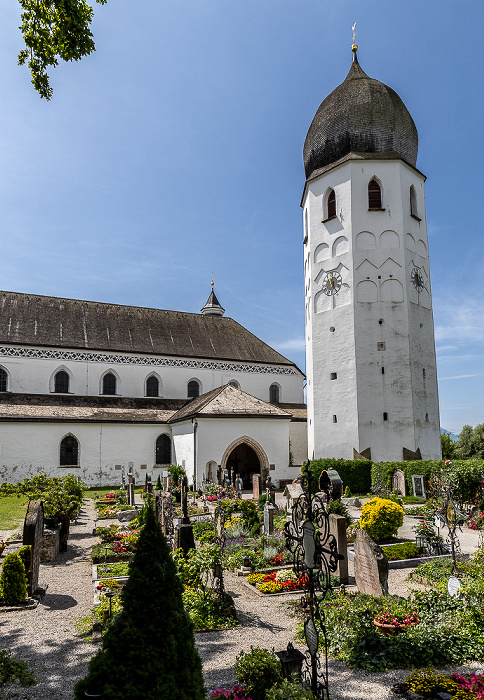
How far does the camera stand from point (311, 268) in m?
30.8

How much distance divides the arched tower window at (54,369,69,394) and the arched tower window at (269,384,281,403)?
1477 cm

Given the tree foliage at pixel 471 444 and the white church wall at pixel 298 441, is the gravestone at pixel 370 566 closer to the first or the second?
the white church wall at pixel 298 441

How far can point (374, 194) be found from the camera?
29.2m

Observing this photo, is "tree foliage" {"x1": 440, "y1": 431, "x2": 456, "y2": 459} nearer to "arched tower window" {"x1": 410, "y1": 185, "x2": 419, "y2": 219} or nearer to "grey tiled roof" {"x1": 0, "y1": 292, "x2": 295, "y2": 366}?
"grey tiled roof" {"x1": 0, "y1": 292, "x2": 295, "y2": 366}

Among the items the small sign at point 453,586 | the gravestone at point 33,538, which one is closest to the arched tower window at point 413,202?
the small sign at point 453,586

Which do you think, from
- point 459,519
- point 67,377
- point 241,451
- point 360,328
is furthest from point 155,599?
point 67,377

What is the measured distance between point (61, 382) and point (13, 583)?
24373 mm

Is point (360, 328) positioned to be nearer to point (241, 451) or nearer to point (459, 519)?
point (241, 451)

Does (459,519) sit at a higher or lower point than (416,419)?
lower

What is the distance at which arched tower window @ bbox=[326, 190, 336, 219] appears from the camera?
29.9m

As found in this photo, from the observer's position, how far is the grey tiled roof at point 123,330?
31.8 meters

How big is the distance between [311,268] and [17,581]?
2544 centimetres

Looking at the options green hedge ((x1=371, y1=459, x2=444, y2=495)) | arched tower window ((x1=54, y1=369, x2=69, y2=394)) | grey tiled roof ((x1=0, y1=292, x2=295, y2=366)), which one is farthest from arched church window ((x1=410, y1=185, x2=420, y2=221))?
arched tower window ((x1=54, y1=369, x2=69, y2=394))

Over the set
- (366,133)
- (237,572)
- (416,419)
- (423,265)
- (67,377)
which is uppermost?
(366,133)
